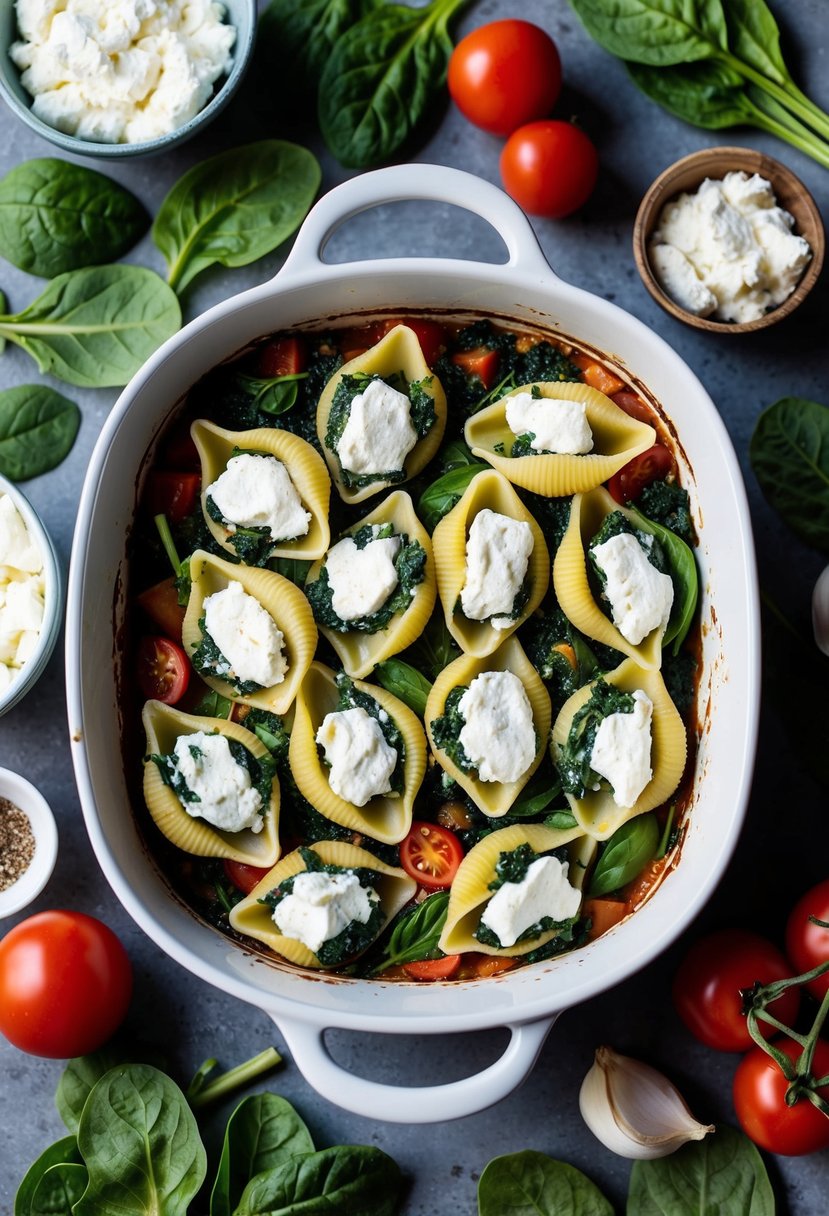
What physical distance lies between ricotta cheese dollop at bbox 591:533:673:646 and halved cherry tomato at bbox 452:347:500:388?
531 millimetres

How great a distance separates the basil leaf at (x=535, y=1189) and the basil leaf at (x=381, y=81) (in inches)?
103

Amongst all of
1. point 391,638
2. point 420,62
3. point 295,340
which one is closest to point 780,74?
point 420,62

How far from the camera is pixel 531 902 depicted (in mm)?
2561

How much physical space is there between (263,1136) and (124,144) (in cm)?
256

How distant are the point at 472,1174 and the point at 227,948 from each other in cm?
97

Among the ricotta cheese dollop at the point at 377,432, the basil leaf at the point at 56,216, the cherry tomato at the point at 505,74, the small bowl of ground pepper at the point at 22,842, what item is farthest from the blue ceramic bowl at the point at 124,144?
the small bowl of ground pepper at the point at 22,842

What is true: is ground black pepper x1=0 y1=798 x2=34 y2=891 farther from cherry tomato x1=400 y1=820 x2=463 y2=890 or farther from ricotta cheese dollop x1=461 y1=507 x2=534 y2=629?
ricotta cheese dollop x1=461 y1=507 x2=534 y2=629

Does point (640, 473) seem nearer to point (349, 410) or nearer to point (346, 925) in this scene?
point (349, 410)

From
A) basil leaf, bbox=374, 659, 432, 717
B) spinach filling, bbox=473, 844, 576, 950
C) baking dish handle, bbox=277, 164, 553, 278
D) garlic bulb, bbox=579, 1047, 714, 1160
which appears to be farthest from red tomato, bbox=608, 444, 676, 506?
garlic bulb, bbox=579, 1047, 714, 1160

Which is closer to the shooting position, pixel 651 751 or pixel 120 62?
pixel 651 751

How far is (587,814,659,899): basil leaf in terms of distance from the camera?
2668 mm

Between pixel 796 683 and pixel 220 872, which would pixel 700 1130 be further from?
pixel 220 872

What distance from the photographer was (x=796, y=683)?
290 cm

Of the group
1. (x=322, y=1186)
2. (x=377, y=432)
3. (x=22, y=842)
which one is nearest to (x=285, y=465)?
(x=377, y=432)
